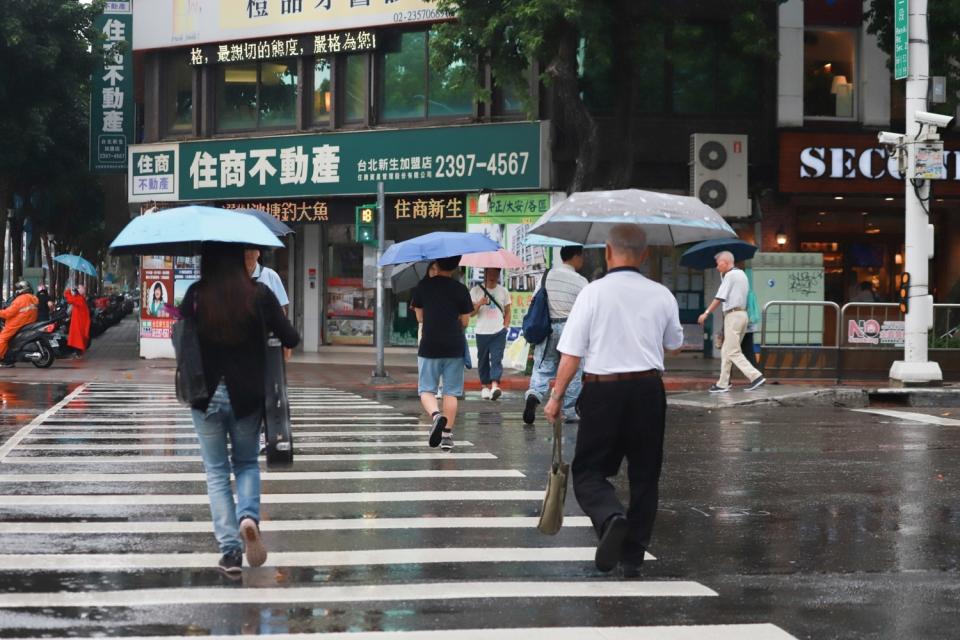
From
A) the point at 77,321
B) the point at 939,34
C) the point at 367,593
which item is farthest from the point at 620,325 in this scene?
the point at 77,321

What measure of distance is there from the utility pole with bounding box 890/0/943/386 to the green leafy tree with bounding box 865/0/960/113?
380 centimetres

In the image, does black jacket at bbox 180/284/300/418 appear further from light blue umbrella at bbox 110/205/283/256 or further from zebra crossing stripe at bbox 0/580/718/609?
zebra crossing stripe at bbox 0/580/718/609

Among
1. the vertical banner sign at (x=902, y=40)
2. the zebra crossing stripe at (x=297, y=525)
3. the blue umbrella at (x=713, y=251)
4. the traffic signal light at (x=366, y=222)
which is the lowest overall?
the zebra crossing stripe at (x=297, y=525)

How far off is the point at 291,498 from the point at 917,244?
12.5 metres

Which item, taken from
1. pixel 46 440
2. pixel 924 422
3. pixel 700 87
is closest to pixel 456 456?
pixel 46 440

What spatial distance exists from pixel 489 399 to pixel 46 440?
6.64 meters

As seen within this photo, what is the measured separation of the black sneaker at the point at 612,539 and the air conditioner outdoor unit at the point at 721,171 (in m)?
19.6

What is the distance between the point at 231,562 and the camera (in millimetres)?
6770

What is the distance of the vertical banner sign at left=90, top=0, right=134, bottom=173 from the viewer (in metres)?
32.5

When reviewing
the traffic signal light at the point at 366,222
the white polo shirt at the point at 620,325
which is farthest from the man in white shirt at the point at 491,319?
the white polo shirt at the point at 620,325

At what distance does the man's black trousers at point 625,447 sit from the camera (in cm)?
688

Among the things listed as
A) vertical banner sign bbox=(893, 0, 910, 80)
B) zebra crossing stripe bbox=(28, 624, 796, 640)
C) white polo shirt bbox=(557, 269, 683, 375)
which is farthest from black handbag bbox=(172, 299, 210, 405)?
vertical banner sign bbox=(893, 0, 910, 80)

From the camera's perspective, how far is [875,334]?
20.6 meters

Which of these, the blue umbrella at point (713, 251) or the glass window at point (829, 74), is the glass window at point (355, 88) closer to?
the glass window at point (829, 74)
